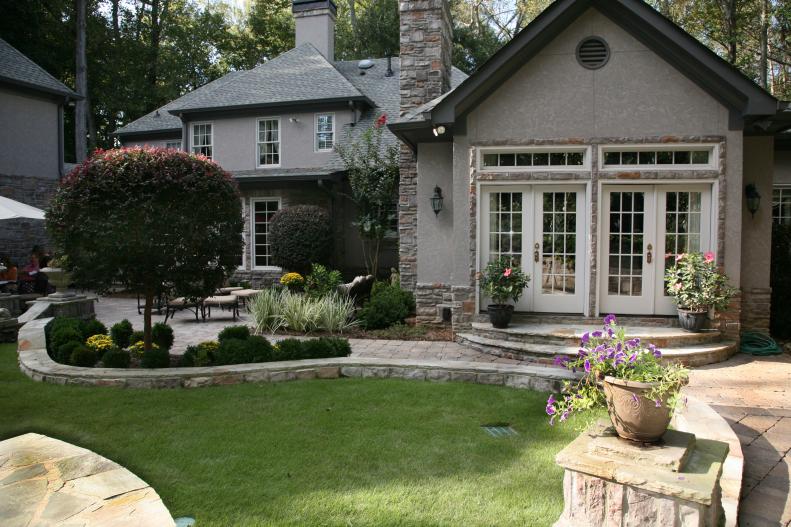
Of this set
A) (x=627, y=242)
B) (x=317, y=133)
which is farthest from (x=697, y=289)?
(x=317, y=133)

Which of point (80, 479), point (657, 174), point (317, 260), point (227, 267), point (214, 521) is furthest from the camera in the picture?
point (317, 260)

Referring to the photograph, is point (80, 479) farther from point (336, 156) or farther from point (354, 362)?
point (336, 156)

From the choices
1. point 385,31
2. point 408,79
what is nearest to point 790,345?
point 408,79

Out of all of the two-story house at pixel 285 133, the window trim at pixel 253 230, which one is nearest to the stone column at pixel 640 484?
the two-story house at pixel 285 133

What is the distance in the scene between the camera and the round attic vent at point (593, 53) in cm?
857

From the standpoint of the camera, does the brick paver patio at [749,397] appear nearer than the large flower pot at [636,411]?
No

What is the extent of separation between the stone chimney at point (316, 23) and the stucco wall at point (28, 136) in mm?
8399

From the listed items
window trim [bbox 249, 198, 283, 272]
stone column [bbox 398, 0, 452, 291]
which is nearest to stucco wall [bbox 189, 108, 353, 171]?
window trim [bbox 249, 198, 283, 272]

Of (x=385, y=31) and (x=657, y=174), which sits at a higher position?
(x=385, y=31)

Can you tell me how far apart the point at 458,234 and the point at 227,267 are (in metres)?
3.66

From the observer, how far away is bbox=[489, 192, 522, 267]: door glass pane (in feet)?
29.6

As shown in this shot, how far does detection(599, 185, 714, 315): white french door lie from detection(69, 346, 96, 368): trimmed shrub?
23.1 ft

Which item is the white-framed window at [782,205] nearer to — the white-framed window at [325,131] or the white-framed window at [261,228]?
the white-framed window at [325,131]

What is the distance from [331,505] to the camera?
135 inches
